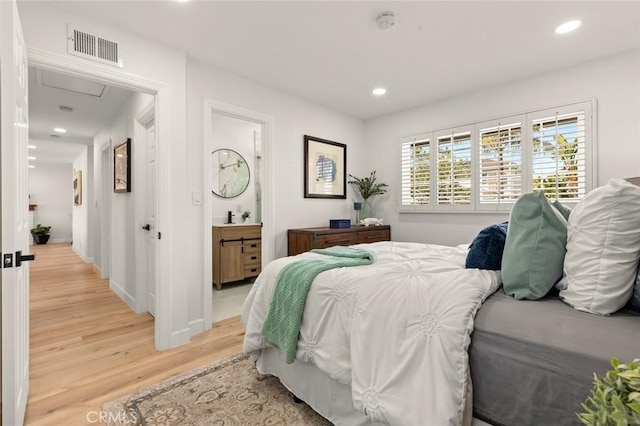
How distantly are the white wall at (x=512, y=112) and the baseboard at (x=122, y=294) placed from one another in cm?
343

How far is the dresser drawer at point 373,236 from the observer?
12.7 feet

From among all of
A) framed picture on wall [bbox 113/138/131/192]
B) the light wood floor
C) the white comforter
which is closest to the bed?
the white comforter

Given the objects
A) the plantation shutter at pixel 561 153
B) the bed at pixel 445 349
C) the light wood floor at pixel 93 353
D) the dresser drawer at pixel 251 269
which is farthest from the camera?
the dresser drawer at pixel 251 269

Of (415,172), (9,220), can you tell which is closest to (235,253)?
(415,172)

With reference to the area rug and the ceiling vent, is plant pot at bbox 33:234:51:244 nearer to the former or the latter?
the ceiling vent

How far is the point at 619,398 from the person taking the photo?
0.55 metres

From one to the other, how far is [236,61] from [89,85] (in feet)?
5.57

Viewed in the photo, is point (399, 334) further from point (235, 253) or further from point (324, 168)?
point (235, 253)

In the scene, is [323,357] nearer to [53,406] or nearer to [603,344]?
[603,344]

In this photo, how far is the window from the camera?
2.92m

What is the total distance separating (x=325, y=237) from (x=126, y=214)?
2.50m

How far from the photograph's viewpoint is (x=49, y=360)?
90.0 inches

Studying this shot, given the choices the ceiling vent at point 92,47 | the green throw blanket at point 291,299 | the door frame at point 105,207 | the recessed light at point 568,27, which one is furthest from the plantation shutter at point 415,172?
the door frame at point 105,207

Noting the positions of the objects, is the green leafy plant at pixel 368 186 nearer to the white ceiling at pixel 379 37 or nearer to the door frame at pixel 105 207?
the white ceiling at pixel 379 37
